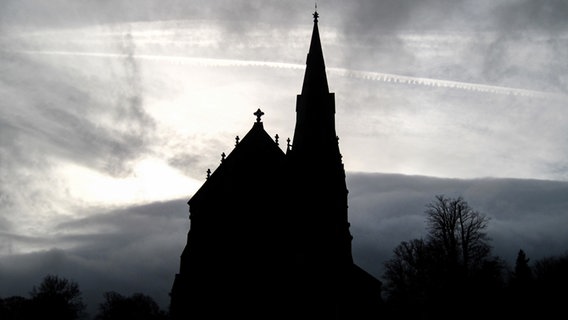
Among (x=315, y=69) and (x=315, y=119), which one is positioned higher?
(x=315, y=69)

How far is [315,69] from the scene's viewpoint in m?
30.9

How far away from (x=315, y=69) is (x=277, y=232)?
1059cm

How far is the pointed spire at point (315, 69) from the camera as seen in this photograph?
30250 mm

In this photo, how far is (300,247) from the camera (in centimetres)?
2741

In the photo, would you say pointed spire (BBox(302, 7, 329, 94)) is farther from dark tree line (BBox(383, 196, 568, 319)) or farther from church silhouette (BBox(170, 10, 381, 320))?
dark tree line (BBox(383, 196, 568, 319))

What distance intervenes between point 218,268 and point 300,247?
4.83m

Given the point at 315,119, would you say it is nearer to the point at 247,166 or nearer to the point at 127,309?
the point at 247,166

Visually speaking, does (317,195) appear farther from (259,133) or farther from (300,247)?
(259,133)

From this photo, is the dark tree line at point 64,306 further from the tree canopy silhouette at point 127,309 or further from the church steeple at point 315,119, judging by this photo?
the church steeple at point 315,119

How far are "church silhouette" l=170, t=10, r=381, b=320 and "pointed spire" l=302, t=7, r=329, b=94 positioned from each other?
0.07 meters

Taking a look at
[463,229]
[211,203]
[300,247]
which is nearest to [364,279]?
[300,247]

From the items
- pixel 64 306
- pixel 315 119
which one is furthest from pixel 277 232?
pixel 64 306

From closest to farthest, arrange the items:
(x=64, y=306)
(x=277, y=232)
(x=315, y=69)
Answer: (x=277, y=232), (x=315, y=69), (x=64, y=306)

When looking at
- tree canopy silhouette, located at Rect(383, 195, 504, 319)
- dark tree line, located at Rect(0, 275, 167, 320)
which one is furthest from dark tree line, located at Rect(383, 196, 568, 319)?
dark tree line, located at Rect(0, 275, 167, 320)
